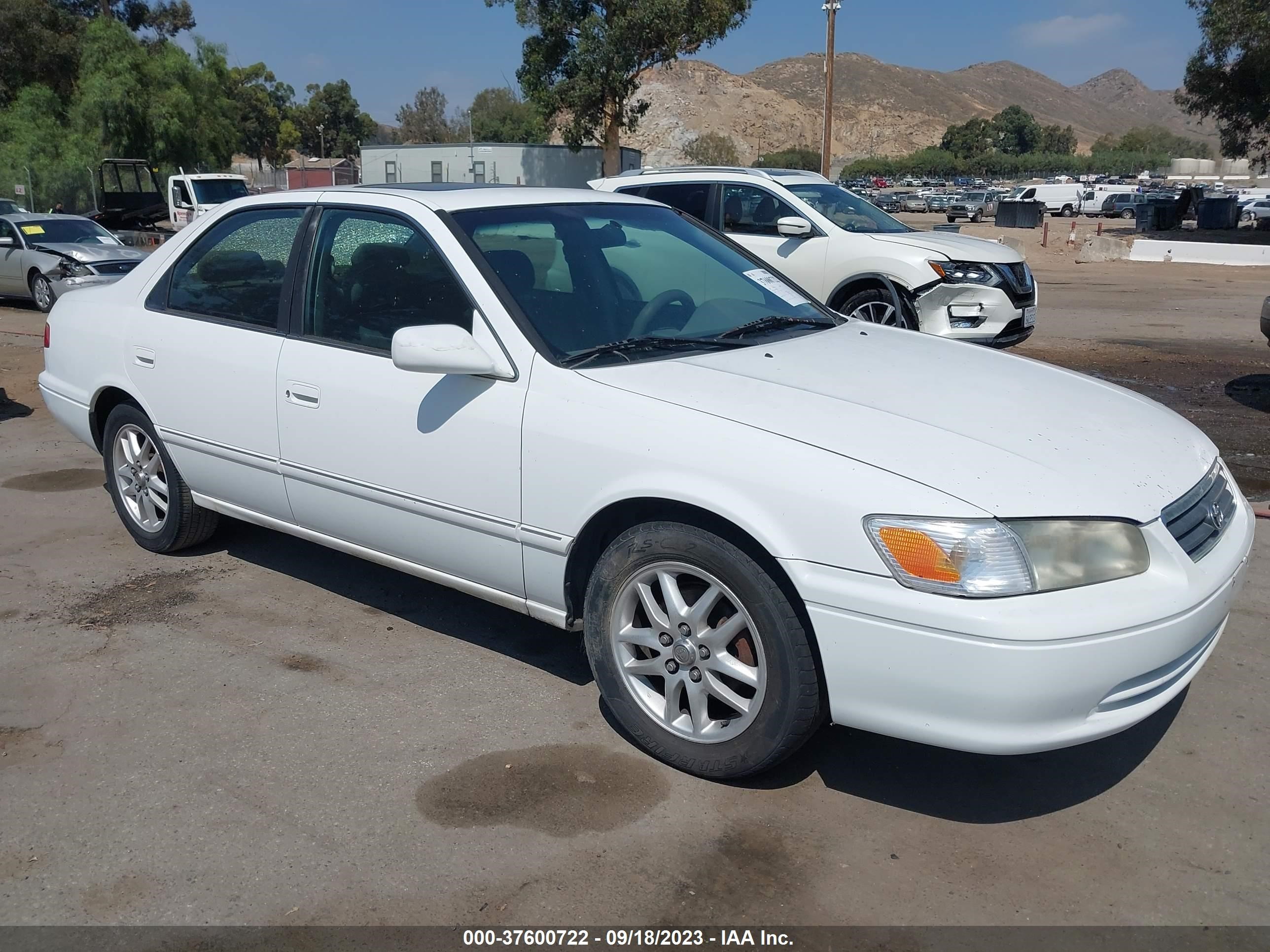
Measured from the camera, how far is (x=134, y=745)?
3502mm

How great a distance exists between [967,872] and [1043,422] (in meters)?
1.32

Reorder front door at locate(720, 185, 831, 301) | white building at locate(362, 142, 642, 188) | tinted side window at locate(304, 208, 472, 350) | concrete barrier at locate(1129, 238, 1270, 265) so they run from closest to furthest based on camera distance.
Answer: tinted side window at locate(304, 208, 472, 350), front door at locate(720, 185, 831, 301), concrete barrier at locate(1129, 238, 1270, 265), white building at locate(362, 142, 642, 188)

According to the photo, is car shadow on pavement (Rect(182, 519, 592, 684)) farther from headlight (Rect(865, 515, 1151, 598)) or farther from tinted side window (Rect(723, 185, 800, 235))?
tinted side window (Rect(723, 185, 800, 235))

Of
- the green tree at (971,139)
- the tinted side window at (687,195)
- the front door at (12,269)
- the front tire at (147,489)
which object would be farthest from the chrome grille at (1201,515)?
the green tree at (971,139)

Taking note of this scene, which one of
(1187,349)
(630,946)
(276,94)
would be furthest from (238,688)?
(276,94)

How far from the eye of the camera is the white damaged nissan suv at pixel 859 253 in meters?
9.11

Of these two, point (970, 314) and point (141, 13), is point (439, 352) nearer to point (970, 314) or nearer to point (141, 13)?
point (970, 314)

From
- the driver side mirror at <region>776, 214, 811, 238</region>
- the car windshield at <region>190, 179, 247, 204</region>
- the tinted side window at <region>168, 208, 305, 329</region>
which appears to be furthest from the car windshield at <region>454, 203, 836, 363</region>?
the car windshield at <region>190, 179, 247, 204</region>

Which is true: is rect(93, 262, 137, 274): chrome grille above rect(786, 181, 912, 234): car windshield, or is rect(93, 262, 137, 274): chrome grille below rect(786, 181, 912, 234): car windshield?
below

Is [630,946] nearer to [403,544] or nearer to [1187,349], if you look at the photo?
[403,544]

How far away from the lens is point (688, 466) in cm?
308

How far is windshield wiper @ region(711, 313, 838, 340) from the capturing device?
390 centimetres

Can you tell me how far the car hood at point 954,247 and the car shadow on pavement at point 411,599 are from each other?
19.6 feet

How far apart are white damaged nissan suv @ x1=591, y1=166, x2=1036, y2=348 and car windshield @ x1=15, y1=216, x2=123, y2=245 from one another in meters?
9.54
